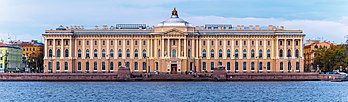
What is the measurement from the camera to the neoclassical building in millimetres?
142750

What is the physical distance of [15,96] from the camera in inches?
3241

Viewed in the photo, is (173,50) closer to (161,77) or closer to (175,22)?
(175,22)

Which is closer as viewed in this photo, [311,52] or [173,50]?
[173,50]

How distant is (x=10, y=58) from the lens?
15912 cm

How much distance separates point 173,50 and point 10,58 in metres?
31.8

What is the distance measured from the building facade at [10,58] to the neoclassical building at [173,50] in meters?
13.0

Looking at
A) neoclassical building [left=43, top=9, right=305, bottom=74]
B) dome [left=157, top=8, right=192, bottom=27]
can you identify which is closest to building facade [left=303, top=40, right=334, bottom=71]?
neoclassical building [left=43, top=9, right=305, bottom=74]

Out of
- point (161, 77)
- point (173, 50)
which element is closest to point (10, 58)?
point (173, 50)

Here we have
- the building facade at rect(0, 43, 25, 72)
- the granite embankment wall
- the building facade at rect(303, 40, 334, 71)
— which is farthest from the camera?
the building facade at rect(303, 40, 334, 71)

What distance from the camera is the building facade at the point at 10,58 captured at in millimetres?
155500

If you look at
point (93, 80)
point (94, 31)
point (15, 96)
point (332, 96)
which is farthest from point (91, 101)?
point (94, 31)

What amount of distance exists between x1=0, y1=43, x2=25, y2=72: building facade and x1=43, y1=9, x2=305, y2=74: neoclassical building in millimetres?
12983

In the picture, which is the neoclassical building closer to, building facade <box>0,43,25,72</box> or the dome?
the dome

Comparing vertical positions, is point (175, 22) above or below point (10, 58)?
above
